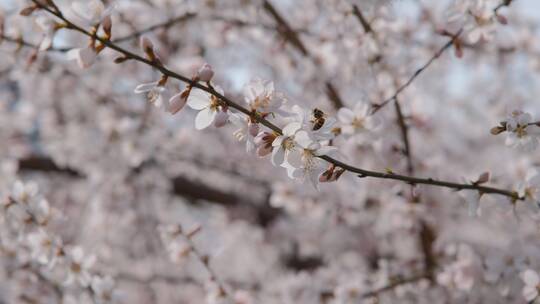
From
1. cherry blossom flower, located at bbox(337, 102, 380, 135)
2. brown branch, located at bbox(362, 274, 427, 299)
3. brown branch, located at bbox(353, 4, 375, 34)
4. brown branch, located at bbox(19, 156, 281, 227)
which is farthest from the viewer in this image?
brown branch, located at bbox(19, 156, 281, 227)

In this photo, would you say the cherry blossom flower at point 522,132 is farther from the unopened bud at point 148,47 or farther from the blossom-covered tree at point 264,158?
the unopened bud at point 148,47


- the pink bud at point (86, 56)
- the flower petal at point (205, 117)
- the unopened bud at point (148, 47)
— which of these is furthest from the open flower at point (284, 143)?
the pink bud at point (86, 56)

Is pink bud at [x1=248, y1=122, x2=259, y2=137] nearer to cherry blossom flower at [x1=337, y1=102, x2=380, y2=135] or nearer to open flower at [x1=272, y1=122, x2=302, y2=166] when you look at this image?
open flower at [x1=272, y1=122, x2=302, y2=166]

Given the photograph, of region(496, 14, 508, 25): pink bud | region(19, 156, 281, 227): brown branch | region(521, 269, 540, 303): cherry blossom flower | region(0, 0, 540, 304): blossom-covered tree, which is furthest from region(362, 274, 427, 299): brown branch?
region(19, 156, 281, 227): brown branch

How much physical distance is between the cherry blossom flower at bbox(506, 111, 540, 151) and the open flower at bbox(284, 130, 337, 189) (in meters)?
0.54

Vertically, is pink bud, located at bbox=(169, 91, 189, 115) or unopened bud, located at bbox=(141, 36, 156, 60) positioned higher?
unopened bud, located at bbox=(141, 36, 156, 60)

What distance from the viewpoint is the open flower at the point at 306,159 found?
1090mm

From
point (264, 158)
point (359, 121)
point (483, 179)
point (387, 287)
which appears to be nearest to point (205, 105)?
point (359, 121)

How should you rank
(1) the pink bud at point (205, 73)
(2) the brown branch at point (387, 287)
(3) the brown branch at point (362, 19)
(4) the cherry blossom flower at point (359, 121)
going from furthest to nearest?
(2) the brown branch at point (387, 287) → (3) the brown branch at point (362, 19) → (4) the cherry blossom flower at point (359, 121) → (1) the pink bud at point (205, 73)

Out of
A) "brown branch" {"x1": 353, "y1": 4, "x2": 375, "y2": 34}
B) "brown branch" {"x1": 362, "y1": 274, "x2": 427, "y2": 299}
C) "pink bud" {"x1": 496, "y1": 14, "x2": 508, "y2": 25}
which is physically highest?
"brown branch" {"x1": 353, "y1": 4, "x2": 375, "y2": 34}

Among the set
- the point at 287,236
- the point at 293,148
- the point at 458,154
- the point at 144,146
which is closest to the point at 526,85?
the point at 458,154

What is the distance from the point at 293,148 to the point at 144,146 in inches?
101

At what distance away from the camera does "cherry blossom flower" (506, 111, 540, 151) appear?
51.0 inches

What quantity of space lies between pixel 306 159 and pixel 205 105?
274 mm
